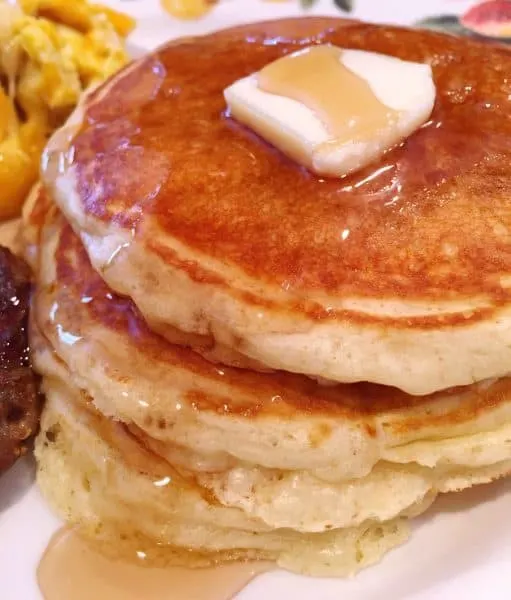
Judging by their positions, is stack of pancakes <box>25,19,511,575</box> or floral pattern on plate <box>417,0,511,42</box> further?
floral pattern on plate <box>417,0,511,42</box>

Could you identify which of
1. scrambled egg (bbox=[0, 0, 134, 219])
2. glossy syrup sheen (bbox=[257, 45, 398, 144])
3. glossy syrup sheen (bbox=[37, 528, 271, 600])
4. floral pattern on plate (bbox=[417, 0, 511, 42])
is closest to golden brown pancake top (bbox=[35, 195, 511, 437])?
glossy syrup sheen (bbox=[37, 528, 271, 600])

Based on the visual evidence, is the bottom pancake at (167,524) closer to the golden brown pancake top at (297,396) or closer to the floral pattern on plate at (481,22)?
the golden brown pancake top at (297,396)

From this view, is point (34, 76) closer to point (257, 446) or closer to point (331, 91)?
point (331, 91)

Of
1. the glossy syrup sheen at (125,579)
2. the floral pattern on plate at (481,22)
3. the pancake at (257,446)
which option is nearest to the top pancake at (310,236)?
the pancake at (257,446)

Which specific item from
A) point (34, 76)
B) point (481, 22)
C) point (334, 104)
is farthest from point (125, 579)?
point (481, 22)

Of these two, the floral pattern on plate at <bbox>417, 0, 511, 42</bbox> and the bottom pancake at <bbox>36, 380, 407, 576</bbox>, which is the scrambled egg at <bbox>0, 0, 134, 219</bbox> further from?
the floral pattern on plate at <bbox>417, 0, 511, 42</bbox>

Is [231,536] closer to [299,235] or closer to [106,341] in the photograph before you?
[106,341]

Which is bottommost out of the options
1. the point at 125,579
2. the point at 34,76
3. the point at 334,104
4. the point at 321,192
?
the point at 125,579

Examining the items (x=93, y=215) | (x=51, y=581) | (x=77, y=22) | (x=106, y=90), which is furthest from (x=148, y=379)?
(x=77, y=22)
